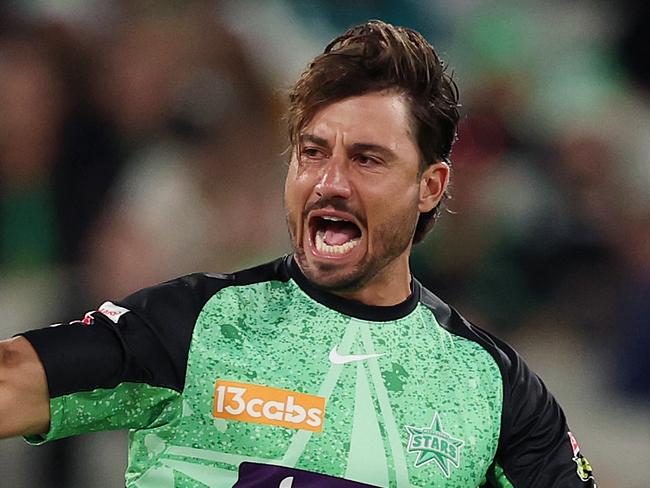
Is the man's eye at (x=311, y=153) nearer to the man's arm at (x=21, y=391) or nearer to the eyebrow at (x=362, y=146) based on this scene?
the eyebrow at (x=362, y=146)

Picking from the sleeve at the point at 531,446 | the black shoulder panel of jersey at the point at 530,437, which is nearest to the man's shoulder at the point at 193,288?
the black shoulder panel of jersey at the point at 530,437

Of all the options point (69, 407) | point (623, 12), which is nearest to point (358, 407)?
point (69, 407)

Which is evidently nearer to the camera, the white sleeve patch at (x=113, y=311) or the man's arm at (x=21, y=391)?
the man's arm at (x=21, y=391)

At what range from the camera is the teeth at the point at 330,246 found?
287 cm

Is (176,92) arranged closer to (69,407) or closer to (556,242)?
(556,242)

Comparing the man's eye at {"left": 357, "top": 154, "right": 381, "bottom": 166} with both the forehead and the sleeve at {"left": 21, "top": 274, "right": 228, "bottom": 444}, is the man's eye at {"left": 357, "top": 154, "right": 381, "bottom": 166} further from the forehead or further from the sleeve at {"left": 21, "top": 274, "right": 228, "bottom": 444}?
the sleeve at {"left": 21, "top": 274, "right": 228, "bottom": 444}

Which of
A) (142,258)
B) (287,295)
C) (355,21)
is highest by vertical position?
(355,21)

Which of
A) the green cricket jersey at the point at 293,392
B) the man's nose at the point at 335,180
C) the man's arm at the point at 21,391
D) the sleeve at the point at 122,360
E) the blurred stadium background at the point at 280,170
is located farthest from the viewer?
the blurred stadium background at the point at 280,170

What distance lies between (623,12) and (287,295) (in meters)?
3.19

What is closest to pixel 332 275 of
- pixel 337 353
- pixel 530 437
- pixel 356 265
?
pixel 356 265

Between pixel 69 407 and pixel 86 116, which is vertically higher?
pixel 86 116

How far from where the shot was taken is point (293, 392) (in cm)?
273

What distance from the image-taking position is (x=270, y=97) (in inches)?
204

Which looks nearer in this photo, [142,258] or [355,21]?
[142,258]
